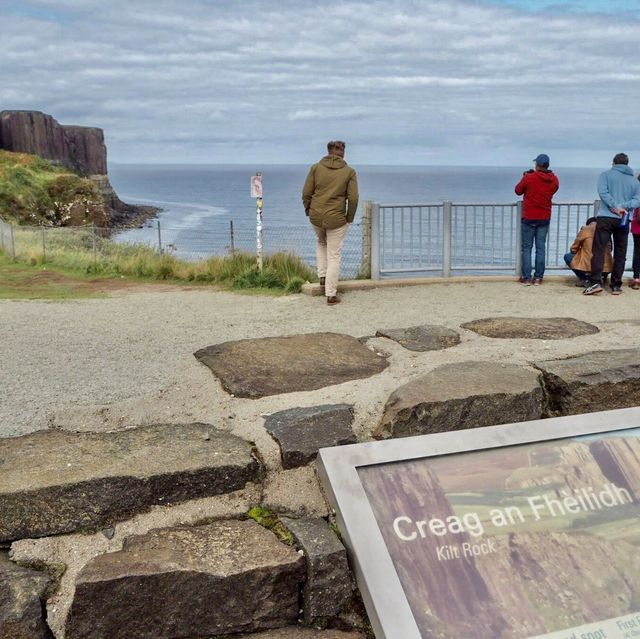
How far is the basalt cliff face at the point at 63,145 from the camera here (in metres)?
73.0

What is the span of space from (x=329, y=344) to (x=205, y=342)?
105cm

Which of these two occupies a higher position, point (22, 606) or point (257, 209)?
point (257, 209)

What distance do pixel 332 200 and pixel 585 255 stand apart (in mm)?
3549

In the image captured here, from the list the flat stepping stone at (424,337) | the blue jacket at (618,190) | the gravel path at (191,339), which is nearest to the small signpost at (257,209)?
the gravel path at (191,339)

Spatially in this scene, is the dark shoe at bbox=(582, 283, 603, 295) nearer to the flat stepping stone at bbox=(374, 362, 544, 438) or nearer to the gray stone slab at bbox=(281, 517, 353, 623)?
the flat stepping stone at bbox=(374, 362, 544, 438)

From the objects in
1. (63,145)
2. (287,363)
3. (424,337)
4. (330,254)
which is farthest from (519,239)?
(63,145)

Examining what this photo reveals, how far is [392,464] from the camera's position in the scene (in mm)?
3520

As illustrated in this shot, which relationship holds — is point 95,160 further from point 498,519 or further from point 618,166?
point 498,519

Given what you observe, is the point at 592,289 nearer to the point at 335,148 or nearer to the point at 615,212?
the point at 615,212

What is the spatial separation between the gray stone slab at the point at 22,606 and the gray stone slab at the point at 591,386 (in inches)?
127

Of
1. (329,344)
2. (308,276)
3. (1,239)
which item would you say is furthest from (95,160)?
(329,344)

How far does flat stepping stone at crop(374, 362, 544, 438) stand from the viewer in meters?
4.77

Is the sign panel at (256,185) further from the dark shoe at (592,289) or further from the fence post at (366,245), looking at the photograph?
the dark shoe at (592,289)

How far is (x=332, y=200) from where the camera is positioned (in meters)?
9.84
